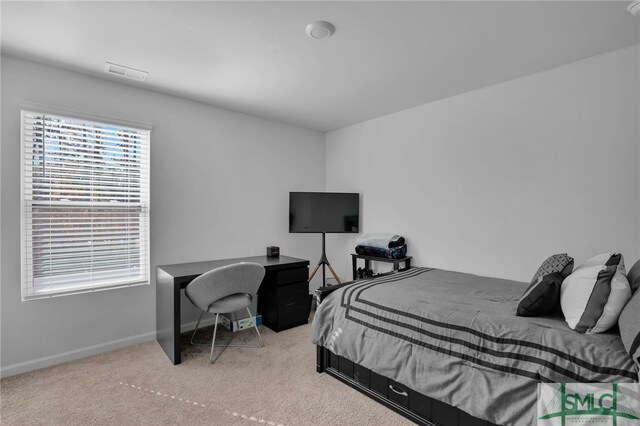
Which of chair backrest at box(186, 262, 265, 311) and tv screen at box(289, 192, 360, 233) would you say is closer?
chair backrest at box(186, 262, 265, 311)

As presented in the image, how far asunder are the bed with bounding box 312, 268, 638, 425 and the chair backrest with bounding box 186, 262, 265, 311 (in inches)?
30.0

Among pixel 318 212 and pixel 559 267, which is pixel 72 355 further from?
pixel 559 267

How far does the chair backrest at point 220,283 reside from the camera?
271 cm

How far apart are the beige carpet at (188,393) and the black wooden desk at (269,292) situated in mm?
359

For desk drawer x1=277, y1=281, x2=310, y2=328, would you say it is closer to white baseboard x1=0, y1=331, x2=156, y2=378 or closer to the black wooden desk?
the black wooden desk

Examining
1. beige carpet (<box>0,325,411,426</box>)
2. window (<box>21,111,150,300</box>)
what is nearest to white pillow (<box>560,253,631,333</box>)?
beige carpet (<box>0,325,411,426</box>)

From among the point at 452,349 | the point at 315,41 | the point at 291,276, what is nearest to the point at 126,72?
the point at 315,41

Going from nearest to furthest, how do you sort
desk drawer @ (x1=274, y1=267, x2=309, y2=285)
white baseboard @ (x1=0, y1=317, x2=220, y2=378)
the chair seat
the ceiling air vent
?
white baseboard @ (x1=0, y1=317, x2=220, y2=378) → the ceiling air vent → the chair seat → desk drawer @ (x1=274, y1=267, x2=309, y2=285)

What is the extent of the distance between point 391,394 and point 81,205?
3.01m

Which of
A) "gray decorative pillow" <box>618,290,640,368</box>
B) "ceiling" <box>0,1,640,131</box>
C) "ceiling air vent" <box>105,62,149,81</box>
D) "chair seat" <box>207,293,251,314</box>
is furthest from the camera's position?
"chair seat" <box>207,293,251,314</box>

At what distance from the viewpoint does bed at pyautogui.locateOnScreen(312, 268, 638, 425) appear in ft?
4.88

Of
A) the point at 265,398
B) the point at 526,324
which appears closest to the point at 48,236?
the point at 265,398

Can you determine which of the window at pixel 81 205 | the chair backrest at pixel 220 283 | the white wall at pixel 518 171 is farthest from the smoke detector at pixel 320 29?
the window at pixel 81 205

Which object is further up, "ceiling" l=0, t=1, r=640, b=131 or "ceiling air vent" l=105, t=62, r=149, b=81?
"ceiling" l=0, t=1, r=640, b=131
